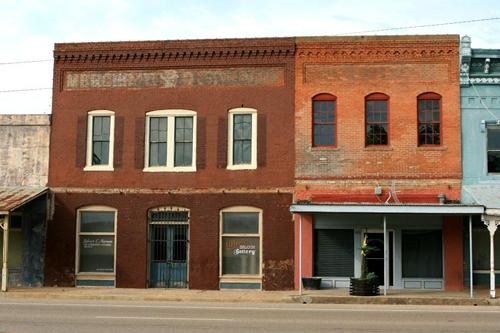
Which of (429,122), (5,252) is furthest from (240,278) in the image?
(429,122)

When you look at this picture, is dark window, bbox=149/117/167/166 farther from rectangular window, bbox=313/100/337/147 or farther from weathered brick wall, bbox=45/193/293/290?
rectangular window, bbox=313/100/337/147

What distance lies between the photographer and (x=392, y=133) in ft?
76.7

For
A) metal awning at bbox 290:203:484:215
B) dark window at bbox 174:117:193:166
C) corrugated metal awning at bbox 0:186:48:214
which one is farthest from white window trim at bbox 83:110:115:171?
metal awning at bbox 290:203:484:215

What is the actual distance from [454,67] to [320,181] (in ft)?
18.7

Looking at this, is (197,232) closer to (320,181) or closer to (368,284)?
(320,181)

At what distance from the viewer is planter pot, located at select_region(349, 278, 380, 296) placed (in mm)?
20719

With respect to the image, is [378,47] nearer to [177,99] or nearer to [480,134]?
[480,134]

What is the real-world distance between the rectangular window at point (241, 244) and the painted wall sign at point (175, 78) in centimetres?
449

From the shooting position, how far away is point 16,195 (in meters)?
24.1

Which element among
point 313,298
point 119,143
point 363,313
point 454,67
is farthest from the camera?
point 119,143

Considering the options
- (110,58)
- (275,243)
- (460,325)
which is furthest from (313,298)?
(110,58)

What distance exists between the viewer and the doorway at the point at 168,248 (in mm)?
24156

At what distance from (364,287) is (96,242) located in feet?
31.1

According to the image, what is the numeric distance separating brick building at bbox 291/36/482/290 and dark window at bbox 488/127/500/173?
1.06 m
